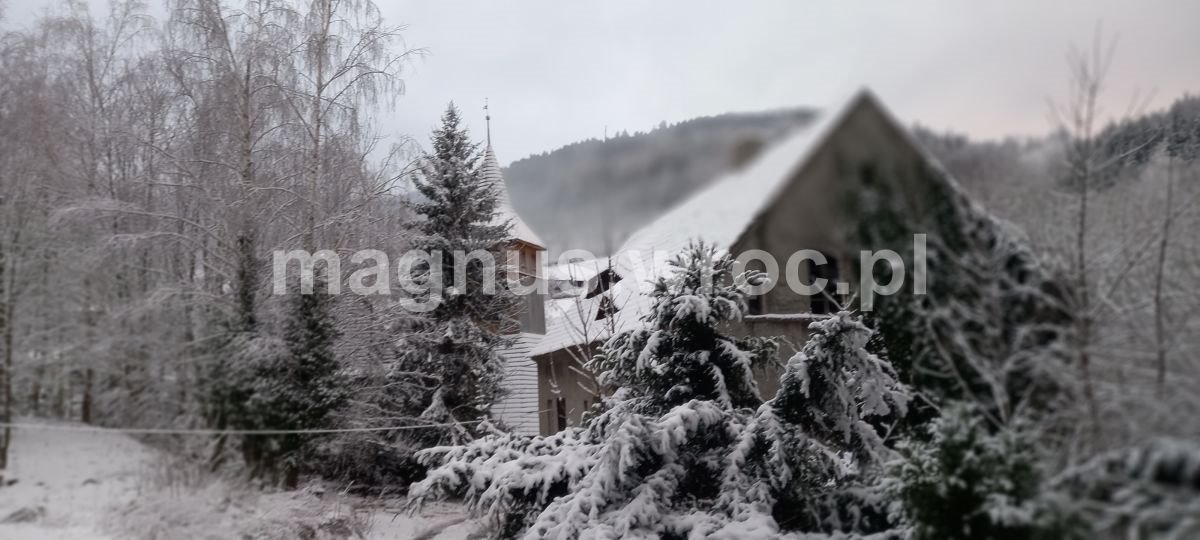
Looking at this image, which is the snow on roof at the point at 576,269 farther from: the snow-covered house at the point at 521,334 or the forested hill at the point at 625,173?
the forested hill at the point at 625,173

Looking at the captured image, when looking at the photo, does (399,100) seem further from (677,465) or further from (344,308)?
(677,465)

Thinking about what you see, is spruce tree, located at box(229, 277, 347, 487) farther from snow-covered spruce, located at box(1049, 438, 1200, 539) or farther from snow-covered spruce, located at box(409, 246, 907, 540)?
snow-covered spruce, located at box(1049, 438, 1200, 539)

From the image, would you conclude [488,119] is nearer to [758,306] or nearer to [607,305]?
[607,305]

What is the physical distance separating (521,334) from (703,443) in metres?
5.75

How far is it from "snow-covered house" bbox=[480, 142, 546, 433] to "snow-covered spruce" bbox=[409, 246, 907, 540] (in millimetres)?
2651

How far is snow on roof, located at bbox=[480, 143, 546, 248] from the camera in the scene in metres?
8.19

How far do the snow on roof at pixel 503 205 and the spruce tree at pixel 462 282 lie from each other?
0.11 metres

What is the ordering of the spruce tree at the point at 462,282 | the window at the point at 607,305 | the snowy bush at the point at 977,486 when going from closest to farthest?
1. the snowy bush at the point at 977,486
2. the window at the point at 607,305
3. the spruce tree at the point at 462,282

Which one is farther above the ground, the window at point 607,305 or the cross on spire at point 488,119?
the cross on spire at point 488,119

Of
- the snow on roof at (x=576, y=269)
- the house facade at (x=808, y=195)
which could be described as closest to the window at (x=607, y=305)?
the snow on roof at (x=576, y=269)

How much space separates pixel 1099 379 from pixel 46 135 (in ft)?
16.1

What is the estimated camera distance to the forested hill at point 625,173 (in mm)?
3412

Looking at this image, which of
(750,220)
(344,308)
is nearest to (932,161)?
(750,220)

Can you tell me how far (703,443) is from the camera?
6227mm
